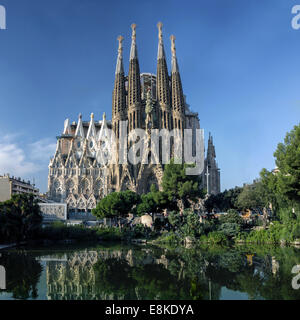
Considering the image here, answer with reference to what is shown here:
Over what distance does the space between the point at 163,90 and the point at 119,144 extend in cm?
1284

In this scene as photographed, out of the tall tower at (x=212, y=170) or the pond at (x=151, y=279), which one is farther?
the tall tower at (x=212, y=170)

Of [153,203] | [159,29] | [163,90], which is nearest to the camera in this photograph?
[153,203]

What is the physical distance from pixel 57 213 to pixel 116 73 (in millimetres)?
28750

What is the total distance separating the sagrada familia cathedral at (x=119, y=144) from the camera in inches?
1966

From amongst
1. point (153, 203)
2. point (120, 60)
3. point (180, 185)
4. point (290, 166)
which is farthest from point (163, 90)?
point (290, 166)

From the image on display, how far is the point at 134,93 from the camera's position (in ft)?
175

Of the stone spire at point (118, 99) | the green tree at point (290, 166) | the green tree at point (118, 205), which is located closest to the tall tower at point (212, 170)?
the stone spire at point (118, 99)

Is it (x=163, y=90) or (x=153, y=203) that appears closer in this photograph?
(x=153, y=203)

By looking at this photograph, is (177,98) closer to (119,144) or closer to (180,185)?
(119,144)

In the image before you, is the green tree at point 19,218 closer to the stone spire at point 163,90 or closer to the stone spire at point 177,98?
the stone spire at point 163,90

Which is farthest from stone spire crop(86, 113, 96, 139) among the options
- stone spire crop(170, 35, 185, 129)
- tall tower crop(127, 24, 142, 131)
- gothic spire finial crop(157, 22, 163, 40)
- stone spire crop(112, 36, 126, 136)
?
gothic spire finial crop(157, 22, 163, 40)

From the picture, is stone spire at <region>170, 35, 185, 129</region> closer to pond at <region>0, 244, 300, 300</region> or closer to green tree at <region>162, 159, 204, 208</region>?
green tree at <region>162, 159, 204, 208</region>

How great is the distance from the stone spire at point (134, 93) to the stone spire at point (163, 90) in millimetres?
3782
